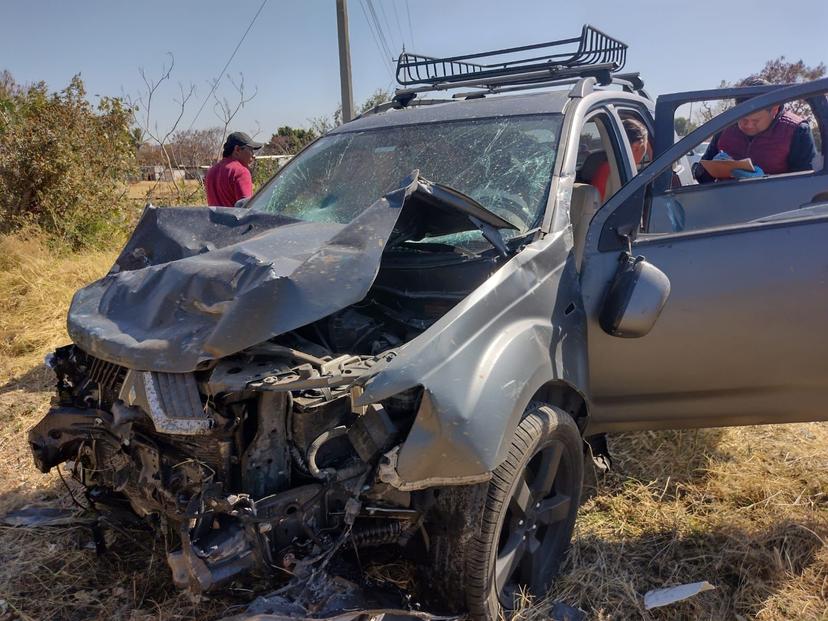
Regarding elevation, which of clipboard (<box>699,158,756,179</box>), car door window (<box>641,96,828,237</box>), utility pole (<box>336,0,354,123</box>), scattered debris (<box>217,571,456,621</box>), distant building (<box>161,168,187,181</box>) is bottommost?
scattered debris (<box>217,571,456,621</box>)

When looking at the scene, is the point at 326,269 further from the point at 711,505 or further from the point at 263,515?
the point at 711,505

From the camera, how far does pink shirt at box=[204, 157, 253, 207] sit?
5.67 meters

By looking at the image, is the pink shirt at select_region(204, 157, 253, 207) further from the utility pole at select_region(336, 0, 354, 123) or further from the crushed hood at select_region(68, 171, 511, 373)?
the utility pole at select_region(336, 0, 354, 123)

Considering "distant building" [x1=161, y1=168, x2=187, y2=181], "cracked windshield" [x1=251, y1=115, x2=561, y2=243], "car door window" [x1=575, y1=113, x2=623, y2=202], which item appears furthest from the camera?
"distant building" [x1=161, y1=168, x2=187, y2=181]

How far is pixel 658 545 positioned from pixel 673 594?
373 mm

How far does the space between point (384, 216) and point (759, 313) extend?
1.63m

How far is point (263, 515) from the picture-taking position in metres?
1.87

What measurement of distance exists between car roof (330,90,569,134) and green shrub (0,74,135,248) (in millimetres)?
7120

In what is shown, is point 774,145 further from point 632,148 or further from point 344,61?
point 344,61

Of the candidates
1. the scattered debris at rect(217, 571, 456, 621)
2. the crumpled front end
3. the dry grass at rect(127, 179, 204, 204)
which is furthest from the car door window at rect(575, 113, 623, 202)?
the dry grass at rect(127, 179, 204, 204)

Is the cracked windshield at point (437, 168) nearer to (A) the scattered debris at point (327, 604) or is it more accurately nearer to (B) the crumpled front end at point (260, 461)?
(B) the crumpled front end at point (260, 461)

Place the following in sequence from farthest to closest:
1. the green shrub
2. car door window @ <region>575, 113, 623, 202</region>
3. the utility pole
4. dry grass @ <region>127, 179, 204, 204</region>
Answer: dry grass @ <region>127, 179, 204, 204</region>
the utility pole
the green shrub
car door window @ <region>575, 113, 623, 202</region>

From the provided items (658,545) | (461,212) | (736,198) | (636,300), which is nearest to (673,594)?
(658,545)

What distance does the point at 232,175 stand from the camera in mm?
5656
